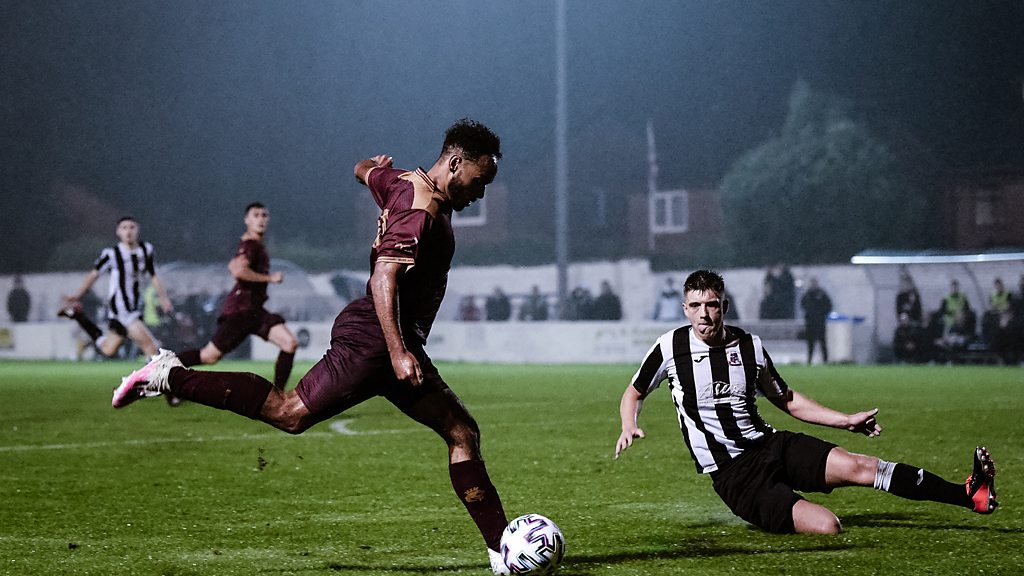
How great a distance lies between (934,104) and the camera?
50031 mm

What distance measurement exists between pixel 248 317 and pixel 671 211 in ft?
136

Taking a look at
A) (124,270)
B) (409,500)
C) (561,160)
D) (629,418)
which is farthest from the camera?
(561,160)

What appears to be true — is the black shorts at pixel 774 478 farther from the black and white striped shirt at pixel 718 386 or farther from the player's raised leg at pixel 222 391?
the player's raised leg at pixel 222 391

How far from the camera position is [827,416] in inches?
227

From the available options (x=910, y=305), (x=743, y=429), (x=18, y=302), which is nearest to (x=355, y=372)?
(x=743, y=429)

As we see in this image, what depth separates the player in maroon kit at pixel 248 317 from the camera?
531 inches

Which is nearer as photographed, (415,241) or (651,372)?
(415,241)

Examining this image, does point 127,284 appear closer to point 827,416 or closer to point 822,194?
point 827,416

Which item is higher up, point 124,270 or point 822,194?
point 822,194

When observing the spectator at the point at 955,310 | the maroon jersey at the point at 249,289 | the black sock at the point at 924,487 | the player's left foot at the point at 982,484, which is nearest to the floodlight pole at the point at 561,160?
the spectator at the point at 955,310

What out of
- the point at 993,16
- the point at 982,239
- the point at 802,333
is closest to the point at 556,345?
the point at 802,333

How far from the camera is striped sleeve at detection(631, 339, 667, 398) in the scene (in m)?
6.07

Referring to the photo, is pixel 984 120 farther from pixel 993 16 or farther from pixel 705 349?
pixel 705 349

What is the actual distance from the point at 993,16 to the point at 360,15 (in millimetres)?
30907
